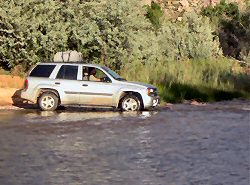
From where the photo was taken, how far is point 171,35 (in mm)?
44938

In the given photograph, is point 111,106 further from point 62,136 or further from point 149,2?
point 149,2

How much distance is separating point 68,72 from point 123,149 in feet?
33.7

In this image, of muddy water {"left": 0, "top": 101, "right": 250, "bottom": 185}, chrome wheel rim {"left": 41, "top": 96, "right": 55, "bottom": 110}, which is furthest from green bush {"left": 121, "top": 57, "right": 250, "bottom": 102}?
muddy water {"left": 0, "top": 101, "right": 250, "bottom": 185}

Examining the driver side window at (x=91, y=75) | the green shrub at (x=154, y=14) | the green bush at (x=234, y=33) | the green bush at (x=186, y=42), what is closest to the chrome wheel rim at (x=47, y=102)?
the driver side window at (x=91, y=75)

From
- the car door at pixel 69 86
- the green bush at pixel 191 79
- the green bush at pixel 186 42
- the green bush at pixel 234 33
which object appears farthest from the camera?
the green bush at pixel 234 33

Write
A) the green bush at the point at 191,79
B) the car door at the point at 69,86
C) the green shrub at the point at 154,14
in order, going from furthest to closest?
the green shrub at the point at 154,14 → the green bush at the point at 191,79 → the car door at the point at 69,86

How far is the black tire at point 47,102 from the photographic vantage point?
74.8 ft

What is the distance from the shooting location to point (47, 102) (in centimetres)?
2288

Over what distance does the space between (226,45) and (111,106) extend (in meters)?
38.1

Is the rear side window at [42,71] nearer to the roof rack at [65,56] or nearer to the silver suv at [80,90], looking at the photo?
the silver suv at [80,90]

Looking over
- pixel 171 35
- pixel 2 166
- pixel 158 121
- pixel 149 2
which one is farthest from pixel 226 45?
pixel 2 166

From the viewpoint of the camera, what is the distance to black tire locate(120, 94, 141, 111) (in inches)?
896

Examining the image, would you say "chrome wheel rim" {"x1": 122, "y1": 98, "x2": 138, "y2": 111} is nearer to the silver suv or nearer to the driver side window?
the silver suv

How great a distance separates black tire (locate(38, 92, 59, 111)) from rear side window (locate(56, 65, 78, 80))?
75 cm
